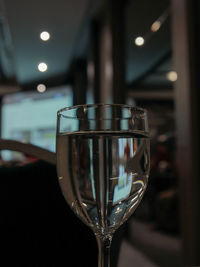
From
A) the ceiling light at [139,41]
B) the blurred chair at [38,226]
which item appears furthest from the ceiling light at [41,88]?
the ceiling light at [139,41]

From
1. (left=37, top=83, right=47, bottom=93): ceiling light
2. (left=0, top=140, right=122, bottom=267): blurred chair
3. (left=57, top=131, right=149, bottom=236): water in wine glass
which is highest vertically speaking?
(left=37, top=83, right=47, bottom=93): ceiling light

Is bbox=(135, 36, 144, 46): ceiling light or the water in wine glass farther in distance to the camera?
bbox=(135, 36, 144, 46): ceiling light

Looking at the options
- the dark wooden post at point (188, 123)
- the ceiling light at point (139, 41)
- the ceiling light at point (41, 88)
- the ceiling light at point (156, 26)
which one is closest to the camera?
the ceiling light at point (41, 88)

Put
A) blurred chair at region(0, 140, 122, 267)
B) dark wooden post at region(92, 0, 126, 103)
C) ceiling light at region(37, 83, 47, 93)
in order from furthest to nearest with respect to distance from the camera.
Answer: dark wooden post at region(92, 0, 126, 103) → ceiling light at region(37, 83, 47, 93) → blurred chair at region(0, 140, 122, 267)

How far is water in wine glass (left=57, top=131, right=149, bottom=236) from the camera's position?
0.21 m

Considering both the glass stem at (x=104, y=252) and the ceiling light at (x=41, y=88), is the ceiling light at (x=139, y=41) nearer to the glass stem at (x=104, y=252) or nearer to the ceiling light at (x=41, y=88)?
the ceiling light at (x=41, y=88)

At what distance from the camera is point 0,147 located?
0.36 m

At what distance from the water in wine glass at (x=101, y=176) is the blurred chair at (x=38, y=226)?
0.65 feet

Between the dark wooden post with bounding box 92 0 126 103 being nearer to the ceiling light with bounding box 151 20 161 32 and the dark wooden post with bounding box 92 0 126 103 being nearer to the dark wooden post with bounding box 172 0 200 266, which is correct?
the ceiling light with bounding box 151 20 161 32

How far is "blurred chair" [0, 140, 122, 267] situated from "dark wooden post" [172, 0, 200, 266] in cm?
130

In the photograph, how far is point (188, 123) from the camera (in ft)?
5.30

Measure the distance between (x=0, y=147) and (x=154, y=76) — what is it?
2490mm

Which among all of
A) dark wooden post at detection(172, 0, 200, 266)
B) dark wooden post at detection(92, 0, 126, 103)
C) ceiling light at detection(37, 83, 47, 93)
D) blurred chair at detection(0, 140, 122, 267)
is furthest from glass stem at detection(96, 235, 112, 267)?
dark wooden post at detection(92, 0, 126, 103)

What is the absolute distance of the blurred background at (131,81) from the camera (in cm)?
90
